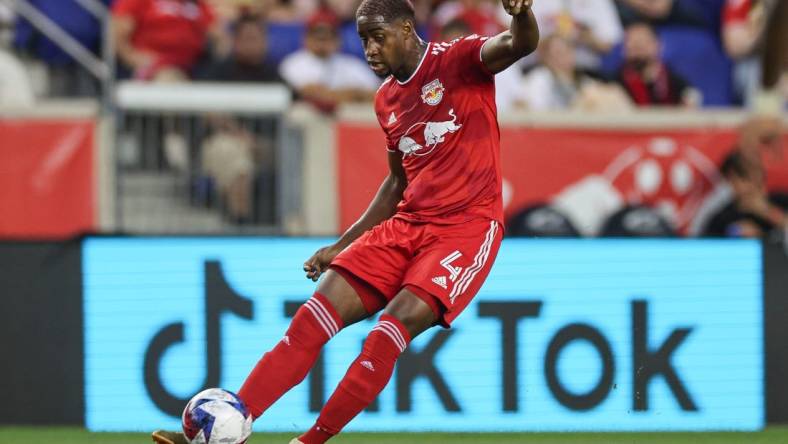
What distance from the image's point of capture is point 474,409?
8.21 meters

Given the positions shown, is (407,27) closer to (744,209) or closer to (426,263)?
(426,263)

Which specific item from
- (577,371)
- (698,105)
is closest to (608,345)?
(577,371)

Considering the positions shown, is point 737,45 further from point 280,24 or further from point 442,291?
point 442,291

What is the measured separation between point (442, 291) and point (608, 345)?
2658mm

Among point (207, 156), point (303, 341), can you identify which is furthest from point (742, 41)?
point (303, 341)

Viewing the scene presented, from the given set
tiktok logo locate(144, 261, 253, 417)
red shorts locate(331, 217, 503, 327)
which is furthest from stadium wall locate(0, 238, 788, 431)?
red shorts locate(331, 217, 503, 327)

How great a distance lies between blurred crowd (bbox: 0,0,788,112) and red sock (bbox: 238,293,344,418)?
18.1ft

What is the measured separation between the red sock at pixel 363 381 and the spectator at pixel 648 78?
22.9 ft

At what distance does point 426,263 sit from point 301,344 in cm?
65

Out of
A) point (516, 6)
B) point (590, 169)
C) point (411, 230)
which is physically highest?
point (516, 6)

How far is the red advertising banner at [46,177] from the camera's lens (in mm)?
10414

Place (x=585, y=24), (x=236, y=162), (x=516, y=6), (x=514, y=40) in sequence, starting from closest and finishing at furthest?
(x=516, y=6), (x=514, y=40), (x=236, y=162), (x=585, y=24)

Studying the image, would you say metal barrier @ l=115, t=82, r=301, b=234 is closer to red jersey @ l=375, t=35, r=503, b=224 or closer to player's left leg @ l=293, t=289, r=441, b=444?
red jersey @ l=375, t=35, r=503, b=224

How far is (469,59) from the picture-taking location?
6000mm
